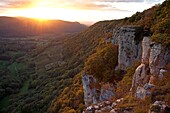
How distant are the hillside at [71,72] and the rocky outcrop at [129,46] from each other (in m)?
0.14

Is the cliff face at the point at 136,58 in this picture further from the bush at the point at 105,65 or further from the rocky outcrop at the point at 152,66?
the bush at the point at 105,65

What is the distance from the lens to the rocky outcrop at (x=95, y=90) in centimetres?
3019

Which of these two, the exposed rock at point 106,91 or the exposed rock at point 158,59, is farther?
the exposed rock at point 106,91

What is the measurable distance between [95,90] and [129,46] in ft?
25.0

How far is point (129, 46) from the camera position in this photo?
31094 millimetres

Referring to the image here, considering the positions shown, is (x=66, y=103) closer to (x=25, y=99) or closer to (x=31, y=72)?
(x=25, y=99)

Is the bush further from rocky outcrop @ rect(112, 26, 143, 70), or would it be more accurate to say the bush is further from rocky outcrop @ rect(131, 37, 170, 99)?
rocky outcrop @ rect(131, 37, 170, 99)

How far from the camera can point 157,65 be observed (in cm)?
2212

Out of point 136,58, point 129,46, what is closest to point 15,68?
point 129,46

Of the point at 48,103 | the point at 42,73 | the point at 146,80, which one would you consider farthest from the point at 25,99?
the point at 146,80

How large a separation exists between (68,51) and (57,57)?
1348 cm

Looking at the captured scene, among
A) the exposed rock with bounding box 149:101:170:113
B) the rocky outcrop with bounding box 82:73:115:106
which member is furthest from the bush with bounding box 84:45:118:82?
the exposed rock with bounding box 149:101:170:113

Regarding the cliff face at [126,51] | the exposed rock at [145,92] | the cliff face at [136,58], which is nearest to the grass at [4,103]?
the cliff face at [136,58]

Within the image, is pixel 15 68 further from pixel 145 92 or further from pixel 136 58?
pixel 145 92
